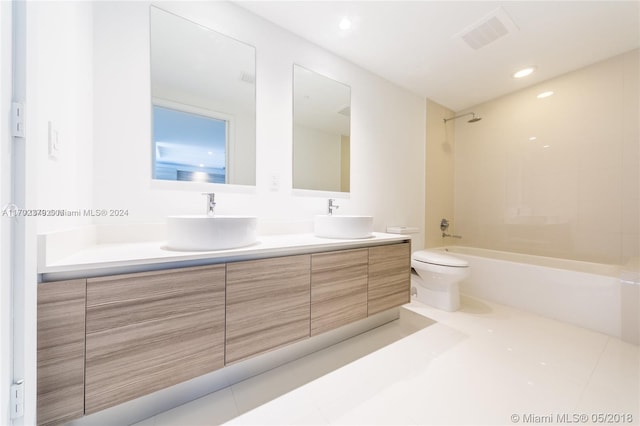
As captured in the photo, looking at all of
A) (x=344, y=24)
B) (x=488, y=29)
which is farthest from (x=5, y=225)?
(x=488, y=29)

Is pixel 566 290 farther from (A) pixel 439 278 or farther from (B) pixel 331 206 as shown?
(B) pixel 331 206

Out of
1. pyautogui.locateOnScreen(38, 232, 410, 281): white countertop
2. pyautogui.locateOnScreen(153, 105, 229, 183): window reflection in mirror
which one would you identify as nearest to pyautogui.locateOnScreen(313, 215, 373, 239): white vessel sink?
pyautogui.locateOnScreen(38, 232, 410, 281): white countertop

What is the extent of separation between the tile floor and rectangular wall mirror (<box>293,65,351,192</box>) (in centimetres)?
123

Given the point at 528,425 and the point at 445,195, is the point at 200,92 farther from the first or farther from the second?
the point at 445,195

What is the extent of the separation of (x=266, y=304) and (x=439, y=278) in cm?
162

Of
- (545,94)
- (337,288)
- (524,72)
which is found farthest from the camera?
(545,94)

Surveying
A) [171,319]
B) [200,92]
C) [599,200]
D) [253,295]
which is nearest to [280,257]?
[253,295]

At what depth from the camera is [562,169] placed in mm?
2316

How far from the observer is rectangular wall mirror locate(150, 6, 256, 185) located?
1.32 m

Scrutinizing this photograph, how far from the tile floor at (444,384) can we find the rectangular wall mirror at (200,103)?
1202 millimetres

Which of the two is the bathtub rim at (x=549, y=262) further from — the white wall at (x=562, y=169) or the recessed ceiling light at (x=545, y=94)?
the recessed ceiling light at (x=545, y=94)

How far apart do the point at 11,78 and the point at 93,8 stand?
0.82m

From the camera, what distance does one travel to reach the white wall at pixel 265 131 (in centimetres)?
118

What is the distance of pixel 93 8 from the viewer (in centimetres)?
115
